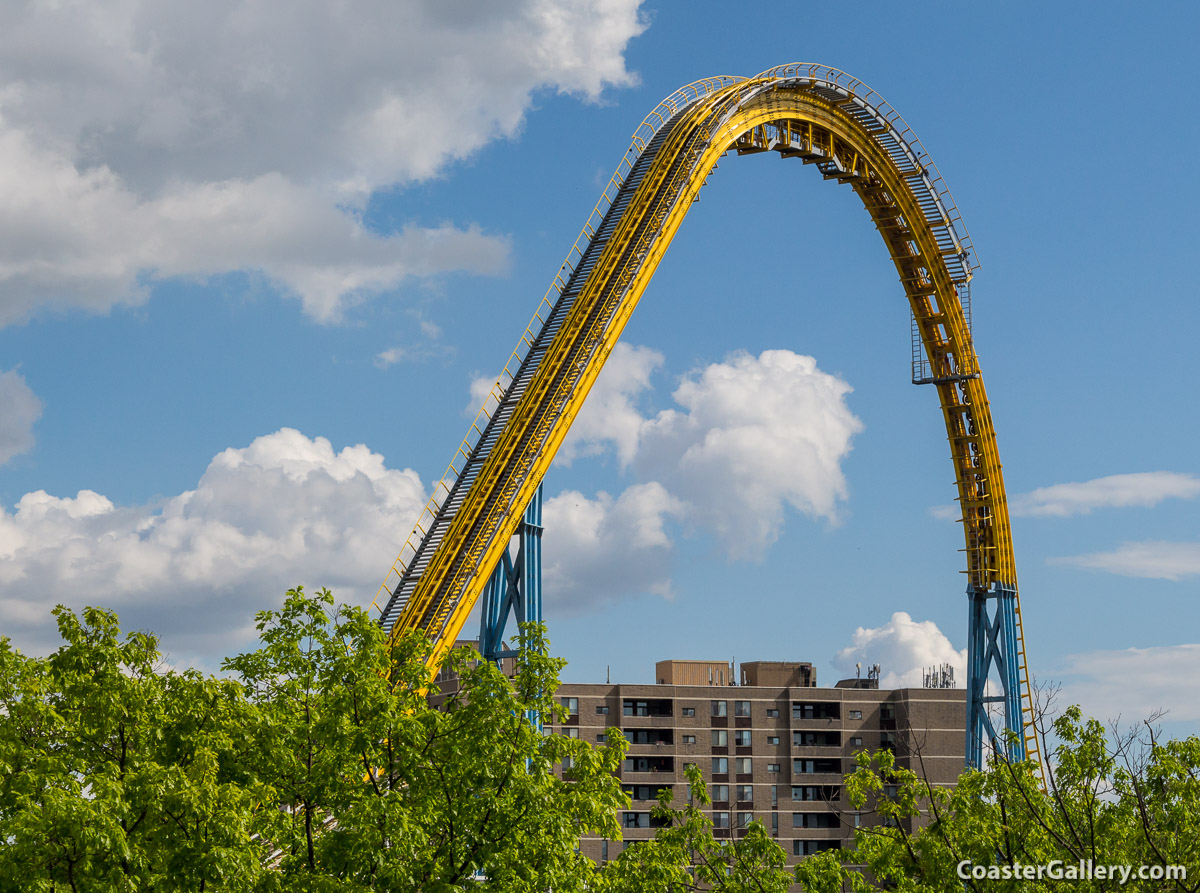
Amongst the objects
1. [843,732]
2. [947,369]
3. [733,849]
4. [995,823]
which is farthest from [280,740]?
[843,732]

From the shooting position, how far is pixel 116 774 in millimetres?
20516

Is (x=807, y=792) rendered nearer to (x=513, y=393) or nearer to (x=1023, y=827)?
(x=513, y=393)

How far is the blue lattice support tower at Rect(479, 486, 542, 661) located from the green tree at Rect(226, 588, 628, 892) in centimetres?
1527

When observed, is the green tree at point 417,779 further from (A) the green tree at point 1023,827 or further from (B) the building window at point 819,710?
(B) the building window at point 819,710

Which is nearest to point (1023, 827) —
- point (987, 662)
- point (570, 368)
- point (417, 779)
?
point (417, 779)

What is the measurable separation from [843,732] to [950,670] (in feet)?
29.8

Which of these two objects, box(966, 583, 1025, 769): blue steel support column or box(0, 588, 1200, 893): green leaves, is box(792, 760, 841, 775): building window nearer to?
box(966, 583, 1025, 769): blue steel support column

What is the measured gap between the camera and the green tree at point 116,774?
1867 centimetres

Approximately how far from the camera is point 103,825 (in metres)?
18.6

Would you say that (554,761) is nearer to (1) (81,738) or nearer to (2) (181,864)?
(2) (181,864)

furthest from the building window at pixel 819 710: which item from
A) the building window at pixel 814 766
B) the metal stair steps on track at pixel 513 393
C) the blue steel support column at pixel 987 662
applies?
the metal stair steps on track at pixel 513 393

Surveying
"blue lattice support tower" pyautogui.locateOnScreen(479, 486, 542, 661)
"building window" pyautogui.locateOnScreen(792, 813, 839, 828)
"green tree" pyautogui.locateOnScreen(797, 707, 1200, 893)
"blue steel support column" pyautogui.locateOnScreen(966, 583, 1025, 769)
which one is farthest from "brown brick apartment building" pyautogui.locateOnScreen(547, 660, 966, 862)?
"green tree" pyautogui.locateOnScreen(797, 707, 1200, 893)

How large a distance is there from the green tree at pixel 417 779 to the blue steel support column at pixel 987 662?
118 feet

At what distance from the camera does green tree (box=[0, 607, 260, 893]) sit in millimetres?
18672
